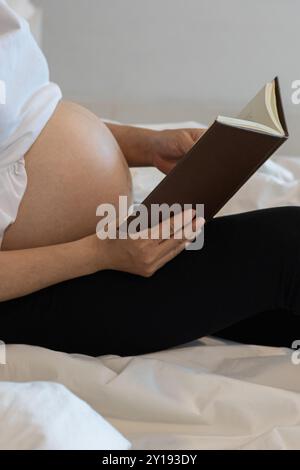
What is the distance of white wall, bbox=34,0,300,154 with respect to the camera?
75.5 inches

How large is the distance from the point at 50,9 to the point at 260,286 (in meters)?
1.32

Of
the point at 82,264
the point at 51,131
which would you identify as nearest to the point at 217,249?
the point at 82,264

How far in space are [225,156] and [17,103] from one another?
304mm

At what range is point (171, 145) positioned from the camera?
112 centimetres

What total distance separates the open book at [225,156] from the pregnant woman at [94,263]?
0.04m

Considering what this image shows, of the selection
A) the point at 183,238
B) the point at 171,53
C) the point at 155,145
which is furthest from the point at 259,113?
the point at 171,53

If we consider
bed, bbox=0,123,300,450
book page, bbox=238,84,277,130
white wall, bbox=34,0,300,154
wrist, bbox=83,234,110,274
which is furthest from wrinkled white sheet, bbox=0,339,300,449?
white wall, bbox=34,0,300,154

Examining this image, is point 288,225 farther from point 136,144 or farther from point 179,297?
point 136,144

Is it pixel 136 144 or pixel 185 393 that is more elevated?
pixel 136 144

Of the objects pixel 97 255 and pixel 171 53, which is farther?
pixel 171 53

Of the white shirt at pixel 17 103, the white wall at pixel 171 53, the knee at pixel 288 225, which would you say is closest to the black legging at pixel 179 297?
the knee at pixel 288 225

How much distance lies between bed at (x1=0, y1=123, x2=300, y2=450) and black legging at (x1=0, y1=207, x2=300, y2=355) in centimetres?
3

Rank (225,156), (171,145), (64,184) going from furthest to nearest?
(171,145)
(64,184)
(225,156)

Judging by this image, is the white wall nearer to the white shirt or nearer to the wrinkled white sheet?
the white shirt
